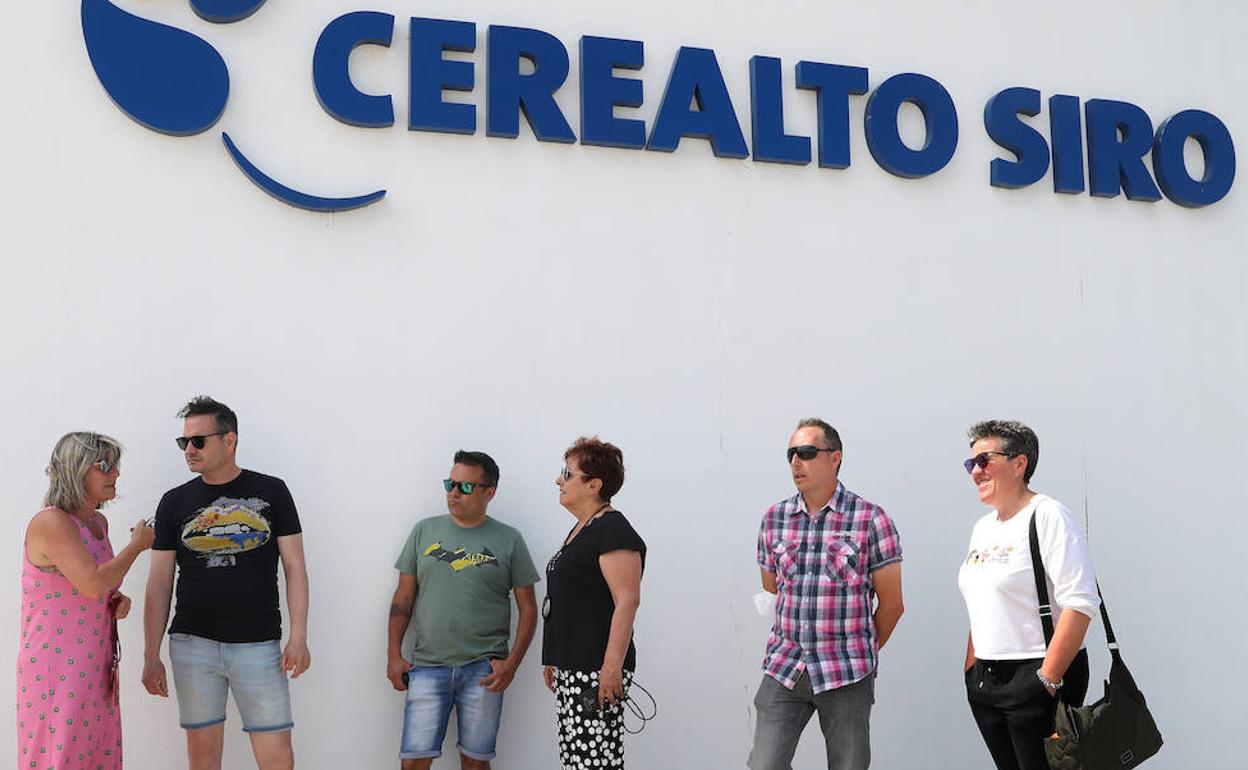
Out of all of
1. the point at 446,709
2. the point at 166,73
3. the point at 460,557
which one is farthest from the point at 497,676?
the point at 166,73

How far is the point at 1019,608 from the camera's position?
4.38 m

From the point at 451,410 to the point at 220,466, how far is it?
1118mm

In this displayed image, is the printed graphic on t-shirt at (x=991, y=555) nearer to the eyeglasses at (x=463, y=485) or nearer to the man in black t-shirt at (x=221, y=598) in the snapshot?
the eyeglasses at (x=463, y=485)

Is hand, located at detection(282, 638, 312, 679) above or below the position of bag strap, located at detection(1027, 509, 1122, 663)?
below

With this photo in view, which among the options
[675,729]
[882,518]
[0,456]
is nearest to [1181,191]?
[882,518]

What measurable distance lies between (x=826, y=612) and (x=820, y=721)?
0.44 meters

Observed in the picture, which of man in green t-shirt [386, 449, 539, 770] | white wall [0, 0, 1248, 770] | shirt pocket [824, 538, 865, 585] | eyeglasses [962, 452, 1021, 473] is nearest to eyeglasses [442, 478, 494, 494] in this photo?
man in green t-shirt [386, 449, 539, 770]

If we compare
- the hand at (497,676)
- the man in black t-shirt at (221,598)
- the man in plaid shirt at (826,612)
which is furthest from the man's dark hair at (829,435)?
the man in black t-shirt at (221,598)

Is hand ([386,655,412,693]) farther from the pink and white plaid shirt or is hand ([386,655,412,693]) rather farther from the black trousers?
the black trousers

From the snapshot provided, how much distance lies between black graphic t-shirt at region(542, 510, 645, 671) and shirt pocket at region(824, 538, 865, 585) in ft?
2.39

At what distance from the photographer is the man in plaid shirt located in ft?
15.5

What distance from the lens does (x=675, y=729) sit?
5.93m

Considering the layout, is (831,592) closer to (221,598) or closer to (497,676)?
(497,676)

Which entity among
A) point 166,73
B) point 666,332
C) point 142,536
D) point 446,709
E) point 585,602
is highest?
point 166,73
